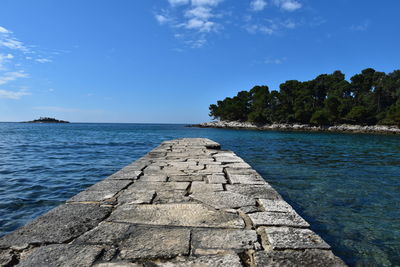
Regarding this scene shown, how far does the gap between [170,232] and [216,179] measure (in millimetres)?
1820

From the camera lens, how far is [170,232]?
6.28 feet

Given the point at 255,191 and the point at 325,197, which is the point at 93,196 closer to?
the point at 255,191

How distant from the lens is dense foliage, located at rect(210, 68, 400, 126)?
49.6m

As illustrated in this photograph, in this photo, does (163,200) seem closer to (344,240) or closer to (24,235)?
(24,235)

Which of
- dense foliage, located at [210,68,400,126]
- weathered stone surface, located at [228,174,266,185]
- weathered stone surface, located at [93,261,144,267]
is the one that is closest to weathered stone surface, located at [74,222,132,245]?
weathered stone surface, located at [93,261,144,267]

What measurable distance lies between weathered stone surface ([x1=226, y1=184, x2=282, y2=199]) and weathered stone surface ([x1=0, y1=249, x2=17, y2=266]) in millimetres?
2249

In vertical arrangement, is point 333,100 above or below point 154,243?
above

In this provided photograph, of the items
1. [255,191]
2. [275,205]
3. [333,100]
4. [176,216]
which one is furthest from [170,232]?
[333,100]

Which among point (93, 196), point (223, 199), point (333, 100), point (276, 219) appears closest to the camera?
point (276, 219)

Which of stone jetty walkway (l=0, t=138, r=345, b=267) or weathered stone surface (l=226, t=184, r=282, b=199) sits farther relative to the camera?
weathered stone surface (l=226, t=184, r=282, b=199)

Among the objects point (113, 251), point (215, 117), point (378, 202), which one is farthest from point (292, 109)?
point (113, 251)

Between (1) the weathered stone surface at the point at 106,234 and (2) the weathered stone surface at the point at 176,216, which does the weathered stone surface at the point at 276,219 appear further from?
(1) the weathered stone surface at the point at 106,234

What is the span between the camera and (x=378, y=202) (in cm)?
390

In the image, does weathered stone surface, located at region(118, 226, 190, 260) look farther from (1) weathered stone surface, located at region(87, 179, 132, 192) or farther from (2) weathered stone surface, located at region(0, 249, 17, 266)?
(1) weathered stone surface, located at region(87, 179, 132, 192)
